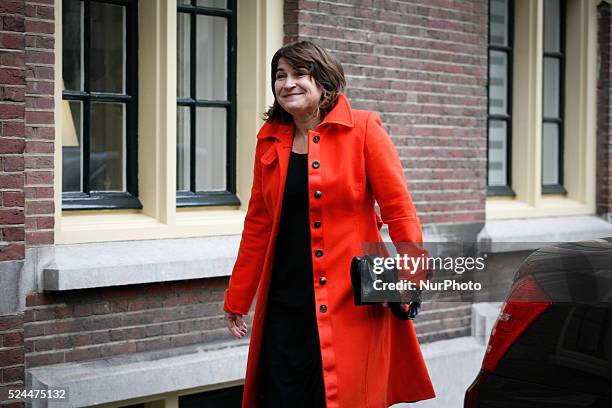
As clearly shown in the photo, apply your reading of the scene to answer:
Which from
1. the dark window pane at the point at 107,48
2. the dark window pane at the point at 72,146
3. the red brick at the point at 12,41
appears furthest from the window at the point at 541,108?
the red brick at the point at 12,41

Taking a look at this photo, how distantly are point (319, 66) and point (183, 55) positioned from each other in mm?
2571

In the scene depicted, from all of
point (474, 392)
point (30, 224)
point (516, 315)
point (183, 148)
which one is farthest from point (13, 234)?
point (516, 315)

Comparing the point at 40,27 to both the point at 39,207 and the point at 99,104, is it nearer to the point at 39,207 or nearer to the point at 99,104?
the point at 99,104

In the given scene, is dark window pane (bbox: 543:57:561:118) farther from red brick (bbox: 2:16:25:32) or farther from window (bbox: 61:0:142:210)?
red brick (bbox: 2:16:25:32)

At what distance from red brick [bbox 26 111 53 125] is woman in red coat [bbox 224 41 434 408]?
1.61 metres

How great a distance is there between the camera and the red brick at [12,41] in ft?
18.3

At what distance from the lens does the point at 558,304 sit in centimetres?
392

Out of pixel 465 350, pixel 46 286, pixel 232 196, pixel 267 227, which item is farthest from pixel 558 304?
pixel 465 350

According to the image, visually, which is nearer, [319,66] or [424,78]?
[319,66]

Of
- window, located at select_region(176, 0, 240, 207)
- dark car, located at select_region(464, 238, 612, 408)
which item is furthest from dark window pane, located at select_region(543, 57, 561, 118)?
dark car, located at select_region(464, 238, 612, 408)

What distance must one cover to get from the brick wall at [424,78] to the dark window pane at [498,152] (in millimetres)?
756

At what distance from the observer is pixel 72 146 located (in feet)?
21.5

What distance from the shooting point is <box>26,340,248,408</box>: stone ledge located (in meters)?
5.98

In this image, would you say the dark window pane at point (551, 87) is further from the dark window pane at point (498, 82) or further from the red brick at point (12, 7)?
the red brick at point (12, 7)
